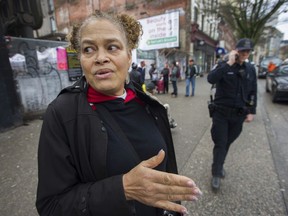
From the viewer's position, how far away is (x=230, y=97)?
2.82 m

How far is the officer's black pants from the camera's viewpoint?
283cm

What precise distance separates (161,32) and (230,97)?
12.6 m

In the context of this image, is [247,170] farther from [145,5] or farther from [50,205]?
[145,5]

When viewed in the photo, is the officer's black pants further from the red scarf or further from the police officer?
the red scarf

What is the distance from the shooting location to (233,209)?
8.07 feet

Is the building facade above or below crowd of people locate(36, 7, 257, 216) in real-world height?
above

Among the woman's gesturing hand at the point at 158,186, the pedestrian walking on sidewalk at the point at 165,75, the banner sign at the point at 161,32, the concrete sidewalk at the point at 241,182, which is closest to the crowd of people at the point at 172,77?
the pedestrian walking on sidewalk at the point at 165,75

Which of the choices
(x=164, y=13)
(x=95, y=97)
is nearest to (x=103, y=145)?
(x=95, y=97)

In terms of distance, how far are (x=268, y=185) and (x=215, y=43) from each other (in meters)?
30.0

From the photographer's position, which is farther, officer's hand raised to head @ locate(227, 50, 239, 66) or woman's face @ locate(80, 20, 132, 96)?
officer's hand raised to head @ locate(227, 50, 239, 66)

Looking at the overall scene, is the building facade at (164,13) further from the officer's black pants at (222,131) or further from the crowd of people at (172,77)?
the officer's black pants at (222,131)

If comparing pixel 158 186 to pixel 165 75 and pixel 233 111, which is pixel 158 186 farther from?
pixel 165 75

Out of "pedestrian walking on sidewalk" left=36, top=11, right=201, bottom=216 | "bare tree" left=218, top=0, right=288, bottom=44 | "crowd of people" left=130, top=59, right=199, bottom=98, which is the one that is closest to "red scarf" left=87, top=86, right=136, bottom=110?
"pedestrian walking on sidewalk" left=36, top=11, right=201, bottom=216

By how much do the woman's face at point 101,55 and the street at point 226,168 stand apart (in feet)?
7.05
